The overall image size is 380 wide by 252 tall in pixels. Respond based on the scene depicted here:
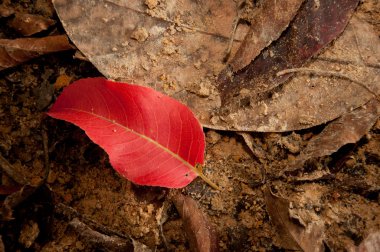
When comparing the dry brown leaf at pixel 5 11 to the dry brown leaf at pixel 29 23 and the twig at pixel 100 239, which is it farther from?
the twig at pixel 100 239

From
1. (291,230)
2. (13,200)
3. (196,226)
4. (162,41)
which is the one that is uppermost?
(162,41)

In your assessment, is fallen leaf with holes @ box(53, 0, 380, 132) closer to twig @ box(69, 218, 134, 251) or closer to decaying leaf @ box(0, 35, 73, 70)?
decaying leaf @ box(0, 35, 73, 70)

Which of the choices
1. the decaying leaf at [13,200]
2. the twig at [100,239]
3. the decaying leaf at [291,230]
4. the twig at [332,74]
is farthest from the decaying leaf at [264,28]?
the decaying leaf at [13,200]

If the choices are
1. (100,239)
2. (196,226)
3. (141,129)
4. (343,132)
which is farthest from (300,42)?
(100,239)

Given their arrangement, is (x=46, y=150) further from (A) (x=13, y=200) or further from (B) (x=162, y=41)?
(B) (x=162, y=41)

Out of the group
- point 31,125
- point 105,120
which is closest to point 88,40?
point 105,120

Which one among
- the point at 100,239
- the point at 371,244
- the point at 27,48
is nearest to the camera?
the point at 371,244
